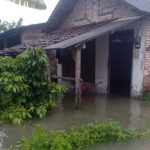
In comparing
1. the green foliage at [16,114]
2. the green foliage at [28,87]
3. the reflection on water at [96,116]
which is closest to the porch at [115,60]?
the reflection on water at [96,116]

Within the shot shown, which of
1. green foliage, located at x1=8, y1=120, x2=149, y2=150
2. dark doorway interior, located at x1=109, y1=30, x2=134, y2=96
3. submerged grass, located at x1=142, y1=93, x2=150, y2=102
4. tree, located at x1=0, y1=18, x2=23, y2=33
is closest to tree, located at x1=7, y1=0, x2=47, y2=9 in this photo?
dark doorway interior, located at x1=109, y1=30, x2=134, y2=96

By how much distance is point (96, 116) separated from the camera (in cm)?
A: 912

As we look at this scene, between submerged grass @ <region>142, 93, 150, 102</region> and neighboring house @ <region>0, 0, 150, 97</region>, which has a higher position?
neighboring house @ <region>0, 0, 150, 97</region>

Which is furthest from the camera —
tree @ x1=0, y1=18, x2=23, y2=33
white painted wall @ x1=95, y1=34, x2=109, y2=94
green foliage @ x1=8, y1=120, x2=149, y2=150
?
tree @ x1=0, y1=18, x2=23, y2=33

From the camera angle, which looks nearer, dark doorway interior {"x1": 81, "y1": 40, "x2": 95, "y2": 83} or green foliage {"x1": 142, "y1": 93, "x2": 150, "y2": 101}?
green foliage {"x1": 142, "y1": 93, "x2": 150, "y2": 101}

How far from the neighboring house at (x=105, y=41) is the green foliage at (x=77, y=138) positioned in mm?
3223

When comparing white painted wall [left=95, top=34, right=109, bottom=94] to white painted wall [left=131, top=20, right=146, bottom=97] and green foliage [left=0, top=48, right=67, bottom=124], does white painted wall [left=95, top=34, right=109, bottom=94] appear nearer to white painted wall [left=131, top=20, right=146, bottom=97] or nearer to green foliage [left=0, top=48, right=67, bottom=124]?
white painted wall [left=131, top=20, right=146, bottom=97]

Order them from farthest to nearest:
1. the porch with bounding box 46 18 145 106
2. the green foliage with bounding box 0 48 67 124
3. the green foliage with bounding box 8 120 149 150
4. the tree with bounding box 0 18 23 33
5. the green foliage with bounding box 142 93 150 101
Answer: the tree with bounding box 0 18 23 33 < the porch with bounding box 46 18 145 106 < the green foliage with bounding box 142 93 150 101 < the green foliage with bounding box 0 48 67 124 < the green foliage with bounding box 8 120 149 150

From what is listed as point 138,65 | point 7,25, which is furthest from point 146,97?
point 7,25

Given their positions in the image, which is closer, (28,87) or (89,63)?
(28,87)

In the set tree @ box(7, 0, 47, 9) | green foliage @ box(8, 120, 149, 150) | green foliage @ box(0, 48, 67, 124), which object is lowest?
green foliage @ box(8, 120, 149, 150)

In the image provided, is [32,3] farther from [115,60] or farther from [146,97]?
[146,97]

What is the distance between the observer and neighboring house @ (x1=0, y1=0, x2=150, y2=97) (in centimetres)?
1139

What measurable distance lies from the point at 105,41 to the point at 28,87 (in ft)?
17.9
